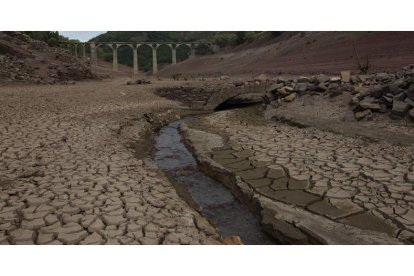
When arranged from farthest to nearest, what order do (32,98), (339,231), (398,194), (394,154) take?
(32,98) < (394,154) < (398,194) < (339,231)

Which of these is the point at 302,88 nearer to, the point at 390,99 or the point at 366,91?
the point at 366,91

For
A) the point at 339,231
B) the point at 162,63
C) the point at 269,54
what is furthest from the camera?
the point at 162,63

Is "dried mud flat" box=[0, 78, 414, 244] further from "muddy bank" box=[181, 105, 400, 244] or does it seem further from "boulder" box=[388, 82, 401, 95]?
"boulder" box=[388, 82, 401, 95]

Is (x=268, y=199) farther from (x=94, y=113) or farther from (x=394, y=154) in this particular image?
(x=94, y=113)

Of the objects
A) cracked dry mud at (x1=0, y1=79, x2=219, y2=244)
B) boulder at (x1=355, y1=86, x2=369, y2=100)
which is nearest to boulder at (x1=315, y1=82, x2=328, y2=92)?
boulder at (x1=355, y1=86, x2=369, y2=100)

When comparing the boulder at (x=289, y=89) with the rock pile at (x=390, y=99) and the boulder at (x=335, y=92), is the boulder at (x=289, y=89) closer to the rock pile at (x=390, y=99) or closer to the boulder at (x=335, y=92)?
the boulder at (x=335, y=92)

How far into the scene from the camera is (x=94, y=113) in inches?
345

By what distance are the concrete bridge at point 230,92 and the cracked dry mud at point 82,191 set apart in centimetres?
636

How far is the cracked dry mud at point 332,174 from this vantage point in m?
3.54

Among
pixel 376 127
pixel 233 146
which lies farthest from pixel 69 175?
pixel 376 127

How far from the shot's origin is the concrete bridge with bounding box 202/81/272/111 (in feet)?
43.9

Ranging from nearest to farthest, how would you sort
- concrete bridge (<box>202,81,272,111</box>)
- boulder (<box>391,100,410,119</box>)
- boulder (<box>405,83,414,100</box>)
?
boulder (<box>391,100,410,119</box>)
boulder (<box>405,83,414,100</box>)
concrete bridge (<box>202,81,272,111</box>)

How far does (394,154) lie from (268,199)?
2.50 metres

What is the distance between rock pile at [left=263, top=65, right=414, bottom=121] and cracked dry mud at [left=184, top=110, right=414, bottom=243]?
1460 millimetres
